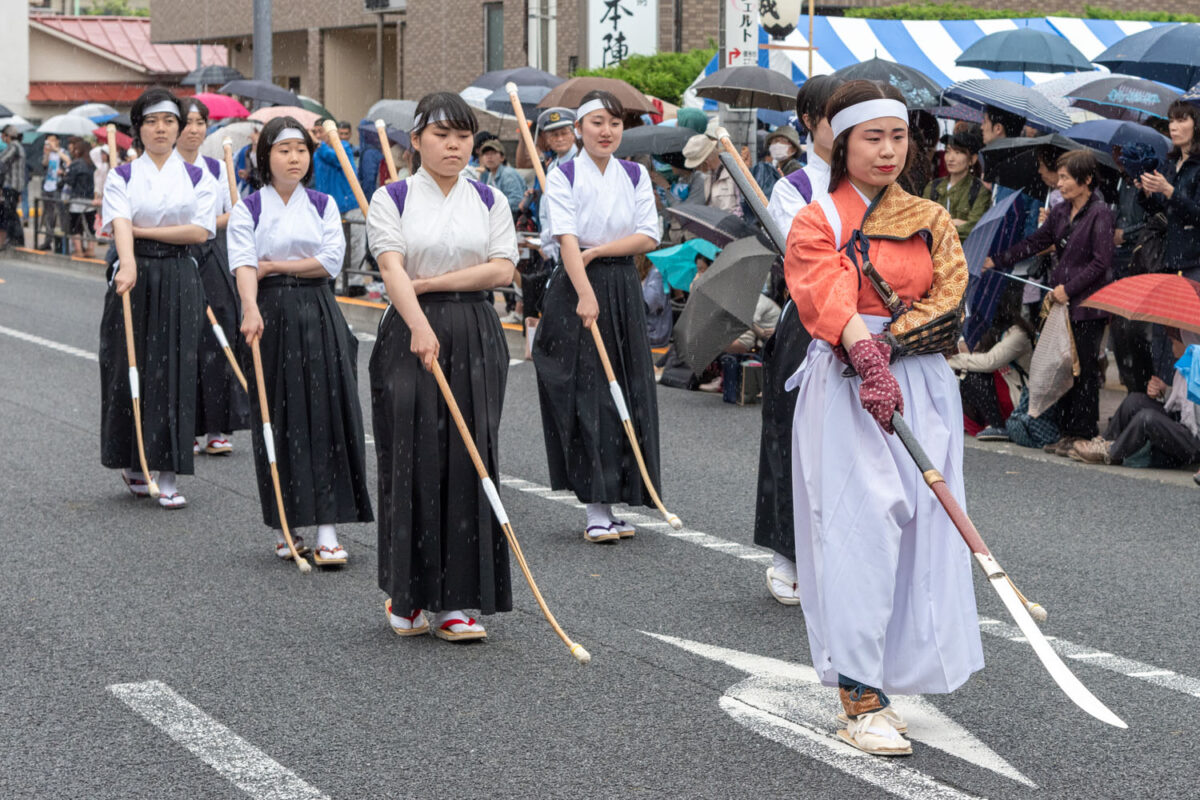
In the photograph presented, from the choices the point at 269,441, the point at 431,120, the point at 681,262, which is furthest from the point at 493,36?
the point at 431,120

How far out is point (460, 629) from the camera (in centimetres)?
612

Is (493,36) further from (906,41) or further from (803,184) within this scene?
(803,184)

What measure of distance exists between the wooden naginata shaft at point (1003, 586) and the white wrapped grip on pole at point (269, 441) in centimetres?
367

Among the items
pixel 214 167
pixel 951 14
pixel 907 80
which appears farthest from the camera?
pixel 951 14

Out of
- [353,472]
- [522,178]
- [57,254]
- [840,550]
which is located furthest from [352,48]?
[840,550]

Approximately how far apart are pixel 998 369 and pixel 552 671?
6110mm

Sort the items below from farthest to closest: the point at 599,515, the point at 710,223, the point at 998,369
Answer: the point at 998,369 < the point at 710,223 < the point at 599,515

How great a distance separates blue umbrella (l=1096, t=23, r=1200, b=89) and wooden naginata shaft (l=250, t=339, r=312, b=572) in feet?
32.8

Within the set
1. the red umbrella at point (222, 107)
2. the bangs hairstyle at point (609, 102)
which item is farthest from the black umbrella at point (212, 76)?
the bangs hairstyle at point (609, 102)

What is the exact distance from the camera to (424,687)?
5.53 meters

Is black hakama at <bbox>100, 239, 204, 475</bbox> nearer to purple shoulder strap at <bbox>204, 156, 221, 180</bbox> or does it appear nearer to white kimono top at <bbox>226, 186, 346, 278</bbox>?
purple shoulder strap at <bbox>204, 156, 221, 180</bbox>

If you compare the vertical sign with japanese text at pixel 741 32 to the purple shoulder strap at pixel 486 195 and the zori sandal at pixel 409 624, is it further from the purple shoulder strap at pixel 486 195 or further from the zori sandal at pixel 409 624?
the zori sandal at pixel 409 624

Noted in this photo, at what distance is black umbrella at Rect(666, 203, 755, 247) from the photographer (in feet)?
34.1

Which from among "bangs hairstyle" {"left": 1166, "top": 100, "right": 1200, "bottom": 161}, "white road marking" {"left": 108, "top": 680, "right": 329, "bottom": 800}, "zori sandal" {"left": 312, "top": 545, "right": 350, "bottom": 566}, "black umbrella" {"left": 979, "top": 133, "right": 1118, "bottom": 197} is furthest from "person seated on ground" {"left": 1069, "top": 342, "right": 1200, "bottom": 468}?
"white road marking" {"left": 108, "top": 680, "right": 329, "bottom": 800}
